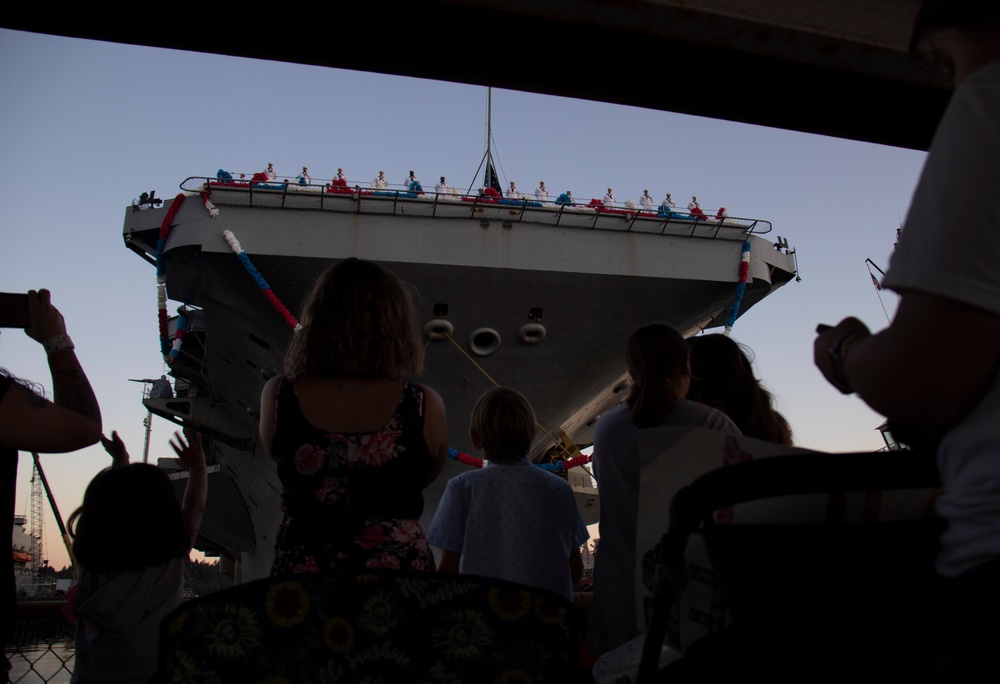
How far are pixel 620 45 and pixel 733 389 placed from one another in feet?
3.68

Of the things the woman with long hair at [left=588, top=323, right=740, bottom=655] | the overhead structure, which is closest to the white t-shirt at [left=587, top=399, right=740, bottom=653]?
the woman with long hair at [left=588, top=323, right=740, bottom=655]

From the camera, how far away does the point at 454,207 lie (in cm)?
1000

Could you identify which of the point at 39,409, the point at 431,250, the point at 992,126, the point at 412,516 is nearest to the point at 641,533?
the point at 992,126

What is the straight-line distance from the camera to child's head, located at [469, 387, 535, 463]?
275cm

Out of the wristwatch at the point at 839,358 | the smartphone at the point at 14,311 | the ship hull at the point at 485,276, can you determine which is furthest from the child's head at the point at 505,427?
the ship hull at the point at 485,276

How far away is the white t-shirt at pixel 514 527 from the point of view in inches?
104

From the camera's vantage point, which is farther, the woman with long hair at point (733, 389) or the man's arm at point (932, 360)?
the woman with long hair at point (733, 389)

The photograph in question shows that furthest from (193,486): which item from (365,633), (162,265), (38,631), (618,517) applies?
(162,265)

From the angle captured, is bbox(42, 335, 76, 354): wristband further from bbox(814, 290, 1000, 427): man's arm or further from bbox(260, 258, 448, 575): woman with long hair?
bbox(814, 290, 1000, 427): man's arm

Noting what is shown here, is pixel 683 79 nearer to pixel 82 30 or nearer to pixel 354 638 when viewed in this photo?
pixel 82 30

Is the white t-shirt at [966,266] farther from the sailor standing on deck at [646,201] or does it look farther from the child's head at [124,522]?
the sailor standing on deck at [646,201]

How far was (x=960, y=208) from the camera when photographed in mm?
812

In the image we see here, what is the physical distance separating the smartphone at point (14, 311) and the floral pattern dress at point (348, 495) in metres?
0.59

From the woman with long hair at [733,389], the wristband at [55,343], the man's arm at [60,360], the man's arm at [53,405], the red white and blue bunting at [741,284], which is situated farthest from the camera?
the red white and blue bunting at [741,284]
